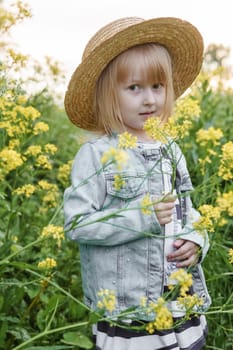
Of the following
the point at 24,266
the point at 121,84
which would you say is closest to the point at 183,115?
the point at 121,84

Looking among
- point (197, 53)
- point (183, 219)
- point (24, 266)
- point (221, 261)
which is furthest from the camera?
point (221, 261)

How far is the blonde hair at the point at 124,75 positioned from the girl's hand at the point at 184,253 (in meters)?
0.39

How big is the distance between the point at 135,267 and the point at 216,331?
60 centimetres

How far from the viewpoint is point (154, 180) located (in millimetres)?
2045

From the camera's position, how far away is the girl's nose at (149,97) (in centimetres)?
201

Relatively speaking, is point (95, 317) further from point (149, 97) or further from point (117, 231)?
point (149, 97)

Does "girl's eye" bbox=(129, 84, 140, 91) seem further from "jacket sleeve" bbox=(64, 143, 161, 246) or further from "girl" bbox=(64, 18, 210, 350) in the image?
"jacket sleeve" bbox=(64, 143, 161, 246)

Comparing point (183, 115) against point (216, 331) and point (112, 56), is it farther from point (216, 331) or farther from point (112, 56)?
point (216, 331)

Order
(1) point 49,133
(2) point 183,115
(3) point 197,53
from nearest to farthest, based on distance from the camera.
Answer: (2) point 183,115, (3) point 197,53, (1) point 49,133

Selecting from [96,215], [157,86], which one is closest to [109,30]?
[157,86]

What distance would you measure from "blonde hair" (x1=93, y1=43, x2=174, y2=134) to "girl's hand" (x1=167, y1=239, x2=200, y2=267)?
39 cm

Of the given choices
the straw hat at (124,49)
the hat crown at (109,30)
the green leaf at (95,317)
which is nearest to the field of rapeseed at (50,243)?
the green leaf at (95,317)

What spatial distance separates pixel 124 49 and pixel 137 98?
15 centimetres

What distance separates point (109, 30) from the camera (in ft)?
6.94
